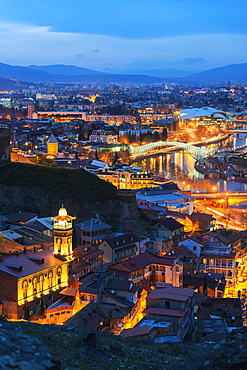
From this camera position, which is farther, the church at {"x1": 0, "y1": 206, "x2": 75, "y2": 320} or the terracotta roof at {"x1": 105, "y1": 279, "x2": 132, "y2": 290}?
the terracotta roof at {"x1": 105, "y1": 279, "x2": 132, "y2": 290}

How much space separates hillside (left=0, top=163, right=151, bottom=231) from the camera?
1229cm

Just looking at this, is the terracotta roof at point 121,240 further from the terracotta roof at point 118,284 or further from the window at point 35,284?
the window at point 35,284

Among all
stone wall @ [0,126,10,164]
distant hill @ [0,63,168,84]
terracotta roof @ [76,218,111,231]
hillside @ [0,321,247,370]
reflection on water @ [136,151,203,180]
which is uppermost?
distant hill @ [0,63,168,84]

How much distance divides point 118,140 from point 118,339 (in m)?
33.2

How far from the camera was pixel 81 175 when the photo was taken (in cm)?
1476

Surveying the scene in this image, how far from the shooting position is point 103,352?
13.4 ft

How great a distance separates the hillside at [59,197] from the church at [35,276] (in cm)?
339

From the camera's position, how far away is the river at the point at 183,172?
2288 cm

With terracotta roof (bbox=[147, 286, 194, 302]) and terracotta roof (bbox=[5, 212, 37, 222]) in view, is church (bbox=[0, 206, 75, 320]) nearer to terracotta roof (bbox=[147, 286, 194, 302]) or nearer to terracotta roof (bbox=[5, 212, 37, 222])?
terracotta roof (bbox=[147, 286, 194, 302])

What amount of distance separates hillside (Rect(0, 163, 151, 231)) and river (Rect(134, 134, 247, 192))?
327 inches

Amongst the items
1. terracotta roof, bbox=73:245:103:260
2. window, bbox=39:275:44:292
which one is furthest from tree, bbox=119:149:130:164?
window, bbox=39:275:44:292

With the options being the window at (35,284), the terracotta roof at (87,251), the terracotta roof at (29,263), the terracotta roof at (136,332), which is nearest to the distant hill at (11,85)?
the terracotta roof at (87,251)

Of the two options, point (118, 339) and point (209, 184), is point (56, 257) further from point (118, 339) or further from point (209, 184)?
point (209, 184)

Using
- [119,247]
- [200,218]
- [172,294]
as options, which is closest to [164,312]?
[172,294]
